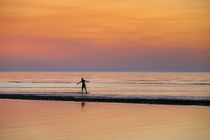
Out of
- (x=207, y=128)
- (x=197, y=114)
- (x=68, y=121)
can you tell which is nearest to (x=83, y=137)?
(x=68, y=121)

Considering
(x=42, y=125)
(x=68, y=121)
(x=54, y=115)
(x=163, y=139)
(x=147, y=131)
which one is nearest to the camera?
(x=163, y=139)

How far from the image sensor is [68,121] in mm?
13891

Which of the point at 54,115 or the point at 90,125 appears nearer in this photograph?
the point at 90,125

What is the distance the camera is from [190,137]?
35.6ft

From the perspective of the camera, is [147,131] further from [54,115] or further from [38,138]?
[54,115]

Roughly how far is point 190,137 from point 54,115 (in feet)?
25.0

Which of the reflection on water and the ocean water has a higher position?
the ocean water

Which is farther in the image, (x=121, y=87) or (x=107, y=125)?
(x=121, y=87)

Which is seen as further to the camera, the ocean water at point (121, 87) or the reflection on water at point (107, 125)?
the ocean water at point (121, 87)

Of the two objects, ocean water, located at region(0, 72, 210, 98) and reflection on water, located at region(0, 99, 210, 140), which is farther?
ocean water, located at region(0, 72, 210, 98)

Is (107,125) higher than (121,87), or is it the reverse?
(121,87)

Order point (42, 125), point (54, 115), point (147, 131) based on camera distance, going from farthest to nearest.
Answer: point (54, 115)
point (42, 125)
point (147, 131)

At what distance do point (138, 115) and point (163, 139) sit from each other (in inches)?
219

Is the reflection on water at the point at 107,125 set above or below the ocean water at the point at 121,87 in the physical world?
below
